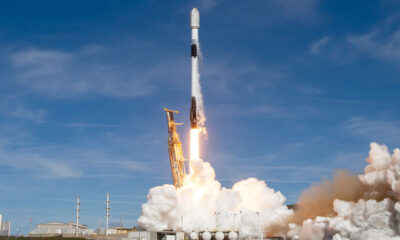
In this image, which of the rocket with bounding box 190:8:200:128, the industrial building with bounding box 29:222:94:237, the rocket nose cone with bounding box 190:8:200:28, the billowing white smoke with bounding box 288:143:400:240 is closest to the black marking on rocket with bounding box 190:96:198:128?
the rocket with bounding box 190:8:200:128

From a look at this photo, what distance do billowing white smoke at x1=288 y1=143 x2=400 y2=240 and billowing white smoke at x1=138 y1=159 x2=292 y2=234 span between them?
1735cm

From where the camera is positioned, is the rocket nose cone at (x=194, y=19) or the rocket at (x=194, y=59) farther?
the rocket nose cone at (x=194, y=19)

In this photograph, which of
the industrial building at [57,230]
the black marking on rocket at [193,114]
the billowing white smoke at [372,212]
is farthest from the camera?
the industrial building at [57,230]

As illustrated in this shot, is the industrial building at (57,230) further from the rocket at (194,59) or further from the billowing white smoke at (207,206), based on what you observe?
the rocket at (194,59)

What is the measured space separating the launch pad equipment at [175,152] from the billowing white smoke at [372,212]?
30.7 m

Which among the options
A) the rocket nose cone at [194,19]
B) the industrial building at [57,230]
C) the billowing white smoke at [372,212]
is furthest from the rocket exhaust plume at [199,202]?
the industrial building at [57,230]

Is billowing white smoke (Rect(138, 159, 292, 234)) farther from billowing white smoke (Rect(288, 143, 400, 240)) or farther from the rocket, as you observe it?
billowing white smoke (Rect(288, 143, 400, 240))

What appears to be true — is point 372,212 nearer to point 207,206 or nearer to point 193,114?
point 207,206

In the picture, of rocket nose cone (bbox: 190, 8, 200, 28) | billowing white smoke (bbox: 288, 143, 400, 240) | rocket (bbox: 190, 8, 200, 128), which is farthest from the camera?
rocket nose cone (bbox: 190, 8, 200, 28)

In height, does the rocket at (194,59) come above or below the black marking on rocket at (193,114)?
above

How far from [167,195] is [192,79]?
19.8m

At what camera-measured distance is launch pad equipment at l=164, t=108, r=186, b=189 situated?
337 ft

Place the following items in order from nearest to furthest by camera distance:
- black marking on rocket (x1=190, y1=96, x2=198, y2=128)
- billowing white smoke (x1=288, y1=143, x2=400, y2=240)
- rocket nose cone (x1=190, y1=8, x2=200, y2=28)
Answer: billowing white smoke (x1=288, y1=143, x2=400, y2=240) → black marking on rocket (x1=190, y1=96, x2=198, y2=128) → rocket nose cone (x1=190, y1=8, x2=200, y2=28)

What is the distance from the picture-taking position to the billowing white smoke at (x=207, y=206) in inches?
3593
